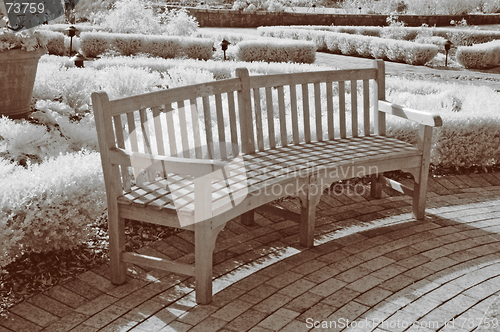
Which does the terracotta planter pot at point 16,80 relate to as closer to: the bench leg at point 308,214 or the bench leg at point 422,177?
the bench leg at point 308,214

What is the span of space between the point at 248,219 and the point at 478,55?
14.4 m

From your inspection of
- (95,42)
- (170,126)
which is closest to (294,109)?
(170,126)

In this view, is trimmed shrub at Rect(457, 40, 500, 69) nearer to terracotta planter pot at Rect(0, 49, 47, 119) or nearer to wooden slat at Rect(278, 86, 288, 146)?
terracotta planter pot at Rect(0, 49, 47, 119)

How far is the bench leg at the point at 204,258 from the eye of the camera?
3.04 m

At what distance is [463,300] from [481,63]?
49.6 feet

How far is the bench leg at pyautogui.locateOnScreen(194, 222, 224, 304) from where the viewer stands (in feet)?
9.98

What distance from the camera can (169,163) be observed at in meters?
3.03

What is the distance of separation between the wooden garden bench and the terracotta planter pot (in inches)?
84.7

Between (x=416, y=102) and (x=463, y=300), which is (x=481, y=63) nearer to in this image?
(x=416, y=102)

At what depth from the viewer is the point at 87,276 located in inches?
137

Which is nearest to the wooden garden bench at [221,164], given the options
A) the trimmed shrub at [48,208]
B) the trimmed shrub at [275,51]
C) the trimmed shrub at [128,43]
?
the trimmed shrub at [48,208]

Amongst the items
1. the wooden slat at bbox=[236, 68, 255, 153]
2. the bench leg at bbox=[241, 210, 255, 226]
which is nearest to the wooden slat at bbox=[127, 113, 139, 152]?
the wooden slat at bbox=[236, 68, 255, 153]

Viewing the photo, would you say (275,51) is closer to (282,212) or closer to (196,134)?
(282,212)

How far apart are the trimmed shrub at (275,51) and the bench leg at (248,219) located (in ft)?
35.3
